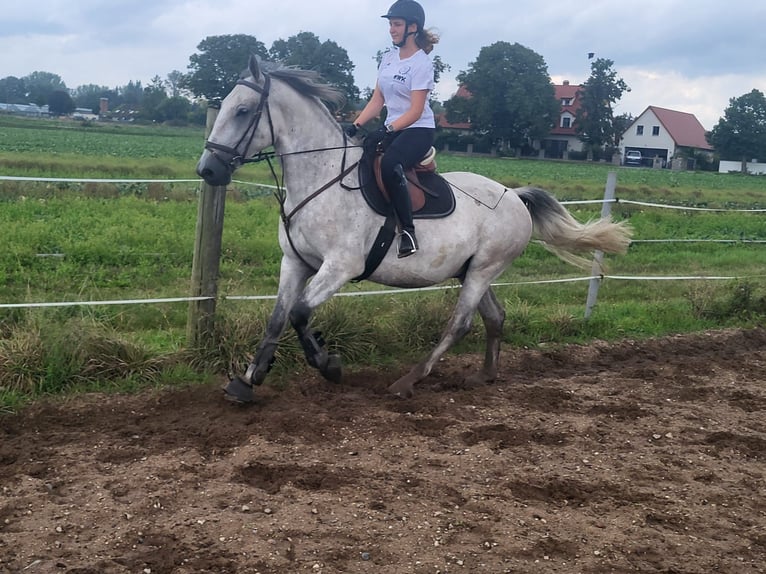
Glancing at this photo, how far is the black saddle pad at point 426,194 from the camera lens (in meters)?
5.93

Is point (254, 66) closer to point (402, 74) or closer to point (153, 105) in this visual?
point (402, 74)

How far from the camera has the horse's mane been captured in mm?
5777

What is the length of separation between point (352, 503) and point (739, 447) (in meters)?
2.94

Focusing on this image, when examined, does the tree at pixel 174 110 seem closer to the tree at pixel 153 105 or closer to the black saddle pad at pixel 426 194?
the tree at pixel 153 105

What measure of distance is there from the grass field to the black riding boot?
53.3 inches

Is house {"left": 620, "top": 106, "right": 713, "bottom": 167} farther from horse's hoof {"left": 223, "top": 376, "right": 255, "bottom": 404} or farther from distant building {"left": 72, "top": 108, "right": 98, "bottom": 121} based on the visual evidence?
horse's hoof {"left": 223, "top": 376, "right": 255, "bottom": 404}

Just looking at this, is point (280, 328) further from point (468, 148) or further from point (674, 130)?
point (674, 130)

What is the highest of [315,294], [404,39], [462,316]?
[404,39]

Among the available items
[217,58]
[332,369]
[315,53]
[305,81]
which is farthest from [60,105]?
[332,369]

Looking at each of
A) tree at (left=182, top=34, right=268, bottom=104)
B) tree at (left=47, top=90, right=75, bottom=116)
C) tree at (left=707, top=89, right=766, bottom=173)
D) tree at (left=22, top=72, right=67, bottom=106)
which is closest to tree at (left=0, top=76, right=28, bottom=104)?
tree at (left=22, top=72, right=67, bottom=106)

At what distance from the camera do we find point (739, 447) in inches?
217

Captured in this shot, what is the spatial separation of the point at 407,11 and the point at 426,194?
1370 mm

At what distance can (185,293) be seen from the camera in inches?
341

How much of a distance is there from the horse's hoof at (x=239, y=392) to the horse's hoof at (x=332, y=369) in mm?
580
